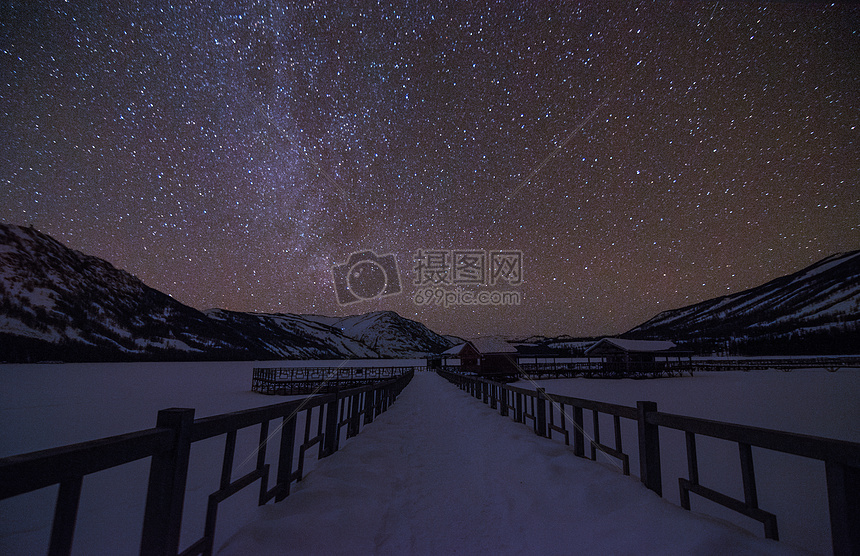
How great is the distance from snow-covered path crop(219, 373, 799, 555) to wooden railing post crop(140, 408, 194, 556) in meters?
0.82

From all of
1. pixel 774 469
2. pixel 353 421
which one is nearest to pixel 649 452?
pixel 353 421

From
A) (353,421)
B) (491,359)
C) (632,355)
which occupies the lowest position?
(353,421)

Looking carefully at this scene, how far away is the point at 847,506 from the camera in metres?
2.01

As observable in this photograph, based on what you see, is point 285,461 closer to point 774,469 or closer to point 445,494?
point 445,494

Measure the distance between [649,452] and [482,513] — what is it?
1.76 meters

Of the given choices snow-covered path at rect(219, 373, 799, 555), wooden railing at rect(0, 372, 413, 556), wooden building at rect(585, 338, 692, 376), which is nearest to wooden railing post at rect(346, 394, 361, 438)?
snow-covered path at rect(219, 373, 799, 555)

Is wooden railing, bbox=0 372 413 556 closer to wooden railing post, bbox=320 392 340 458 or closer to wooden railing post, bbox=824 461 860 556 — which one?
wooden railing post, bbox=320 392 340 458

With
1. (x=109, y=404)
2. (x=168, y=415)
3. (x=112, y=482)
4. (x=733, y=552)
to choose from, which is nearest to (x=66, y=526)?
(x=168, y=415)

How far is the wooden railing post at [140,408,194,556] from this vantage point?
2109 millimetres

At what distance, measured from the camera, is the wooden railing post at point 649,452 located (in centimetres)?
372

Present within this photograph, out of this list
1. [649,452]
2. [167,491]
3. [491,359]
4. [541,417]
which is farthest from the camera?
[491,359]

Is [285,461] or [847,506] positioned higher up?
[847,506]

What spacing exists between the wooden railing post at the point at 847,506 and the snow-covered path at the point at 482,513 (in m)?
0.42

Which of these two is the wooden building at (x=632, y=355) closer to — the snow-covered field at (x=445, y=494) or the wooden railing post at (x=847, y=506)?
the snow-covered field at (x=445, y=494)
